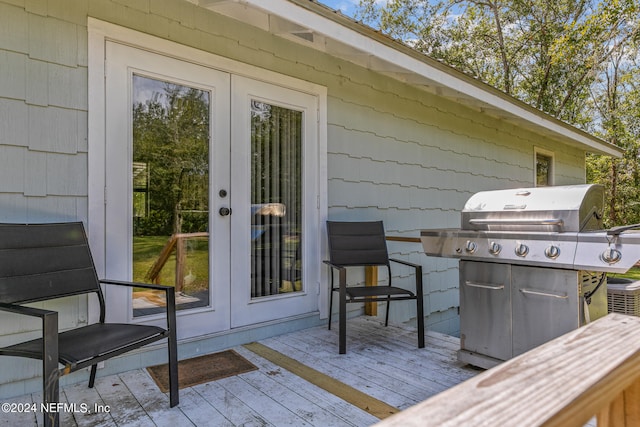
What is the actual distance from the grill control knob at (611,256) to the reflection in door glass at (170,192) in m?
2.47

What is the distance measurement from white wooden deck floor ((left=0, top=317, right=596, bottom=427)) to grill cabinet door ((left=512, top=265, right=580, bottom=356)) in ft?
1.62

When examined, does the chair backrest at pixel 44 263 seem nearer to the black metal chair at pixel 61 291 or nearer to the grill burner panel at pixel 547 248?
the black metal chair at pixel 61 291

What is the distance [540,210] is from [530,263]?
32 centimetres

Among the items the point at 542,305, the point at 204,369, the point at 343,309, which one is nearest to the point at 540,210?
the point at 542,305

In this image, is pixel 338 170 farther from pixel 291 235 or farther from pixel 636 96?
pixel 636 96

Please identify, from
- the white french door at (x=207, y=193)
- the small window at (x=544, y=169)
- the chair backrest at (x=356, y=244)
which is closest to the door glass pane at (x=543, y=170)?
the small window at (x=544, y=169)

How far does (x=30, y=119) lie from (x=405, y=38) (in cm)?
1164

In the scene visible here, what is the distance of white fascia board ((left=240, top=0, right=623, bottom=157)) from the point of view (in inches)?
103

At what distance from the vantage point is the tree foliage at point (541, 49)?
10305 millimetres

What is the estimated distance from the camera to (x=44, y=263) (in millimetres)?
2080

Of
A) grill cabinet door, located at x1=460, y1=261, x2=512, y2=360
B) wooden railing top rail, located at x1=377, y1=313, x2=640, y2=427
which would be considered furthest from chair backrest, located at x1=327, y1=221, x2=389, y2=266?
wooden railing top rail, located at x1=377, y1=313, x2=640, y2=427

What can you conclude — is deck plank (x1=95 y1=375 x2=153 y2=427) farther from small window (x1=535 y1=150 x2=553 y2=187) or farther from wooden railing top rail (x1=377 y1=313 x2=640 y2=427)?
small window (x1=535 y1=150 x2=553 y2=187)

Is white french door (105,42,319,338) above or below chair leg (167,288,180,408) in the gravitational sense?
above

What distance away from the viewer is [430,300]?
5012mm
